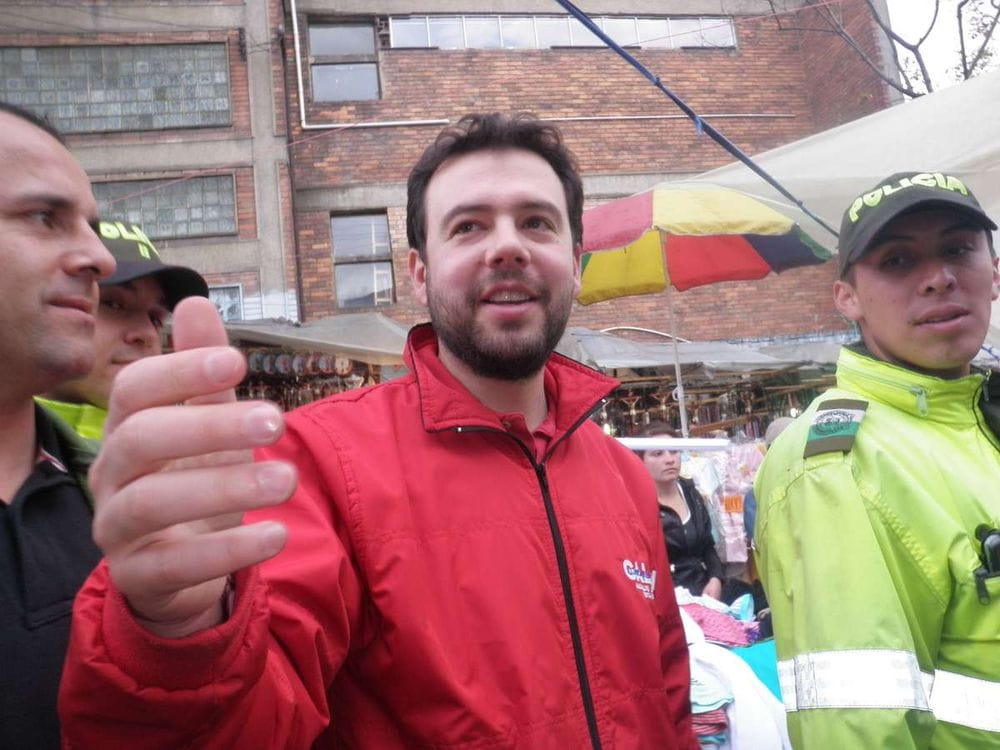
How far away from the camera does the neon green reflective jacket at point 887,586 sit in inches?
52.2

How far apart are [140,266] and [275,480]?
2.01 m

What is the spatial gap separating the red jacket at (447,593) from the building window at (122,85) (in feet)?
35.1

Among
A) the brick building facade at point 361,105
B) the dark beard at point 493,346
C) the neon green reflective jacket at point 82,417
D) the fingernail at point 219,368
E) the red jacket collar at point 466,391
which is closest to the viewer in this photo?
the fingernail at point 219,368

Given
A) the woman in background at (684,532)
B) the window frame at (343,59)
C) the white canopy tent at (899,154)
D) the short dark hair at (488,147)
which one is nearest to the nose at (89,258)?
the short dark hair at (488,147)

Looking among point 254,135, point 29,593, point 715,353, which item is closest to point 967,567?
point 29,593

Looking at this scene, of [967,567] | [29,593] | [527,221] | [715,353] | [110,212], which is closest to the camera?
[29,593]

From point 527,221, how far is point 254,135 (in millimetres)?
10079

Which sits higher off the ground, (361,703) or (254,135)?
(254,135)

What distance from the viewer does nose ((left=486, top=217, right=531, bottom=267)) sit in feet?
5.06

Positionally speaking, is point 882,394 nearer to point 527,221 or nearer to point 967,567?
point 967,567

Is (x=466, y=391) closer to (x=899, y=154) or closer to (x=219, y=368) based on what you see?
(x=219, y=368)

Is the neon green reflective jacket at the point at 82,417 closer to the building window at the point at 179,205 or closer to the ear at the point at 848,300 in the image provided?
the ear at the point at 848,300

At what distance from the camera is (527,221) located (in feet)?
5.43

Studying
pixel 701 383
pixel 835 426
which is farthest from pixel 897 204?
pixel 701 383
